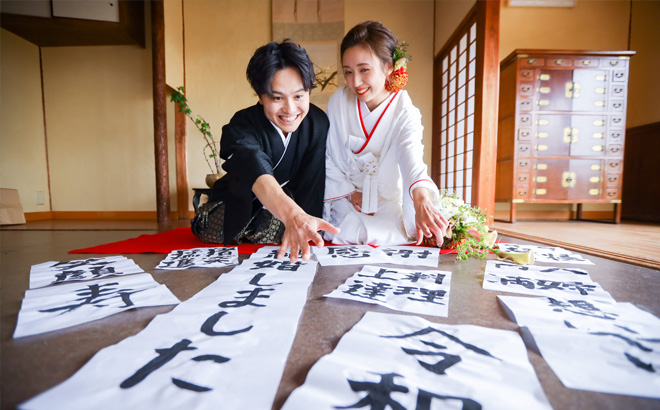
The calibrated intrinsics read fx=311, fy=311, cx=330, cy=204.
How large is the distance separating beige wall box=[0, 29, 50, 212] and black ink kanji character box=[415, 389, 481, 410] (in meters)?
5.48

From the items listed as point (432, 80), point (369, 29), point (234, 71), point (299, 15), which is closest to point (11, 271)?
point (369, 29)

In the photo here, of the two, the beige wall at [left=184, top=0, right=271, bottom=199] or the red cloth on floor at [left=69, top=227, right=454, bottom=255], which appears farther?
the beige wall at [left=184, top=0, right=271, bottom=199]

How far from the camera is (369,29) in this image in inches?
67.0

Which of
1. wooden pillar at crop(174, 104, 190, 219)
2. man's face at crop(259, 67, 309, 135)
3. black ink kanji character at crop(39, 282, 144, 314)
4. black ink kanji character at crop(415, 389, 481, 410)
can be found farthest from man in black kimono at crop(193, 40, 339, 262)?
wooden pillar at crop(174, 104, 190, 219)

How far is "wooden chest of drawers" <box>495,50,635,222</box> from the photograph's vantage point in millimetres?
3514

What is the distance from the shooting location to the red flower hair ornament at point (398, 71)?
176 centimetres

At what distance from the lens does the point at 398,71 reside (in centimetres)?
178

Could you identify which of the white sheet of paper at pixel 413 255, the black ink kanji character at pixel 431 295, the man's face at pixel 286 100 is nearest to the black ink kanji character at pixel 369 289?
the black ink kanji character at pixel 431 295

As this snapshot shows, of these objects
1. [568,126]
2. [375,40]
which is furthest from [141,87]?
[568,126]

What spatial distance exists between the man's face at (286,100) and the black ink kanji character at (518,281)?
1.21 m

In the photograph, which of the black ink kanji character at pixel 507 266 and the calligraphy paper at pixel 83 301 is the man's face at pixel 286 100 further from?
the black ink kanji character at pixel 507 266

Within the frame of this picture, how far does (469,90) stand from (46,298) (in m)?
3.75

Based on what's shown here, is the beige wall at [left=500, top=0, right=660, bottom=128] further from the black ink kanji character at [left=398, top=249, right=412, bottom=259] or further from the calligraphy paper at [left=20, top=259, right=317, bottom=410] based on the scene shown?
the calligraphy paper at [left=20, top=259, right=317, bottom=410]

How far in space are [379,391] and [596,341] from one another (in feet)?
1.75
